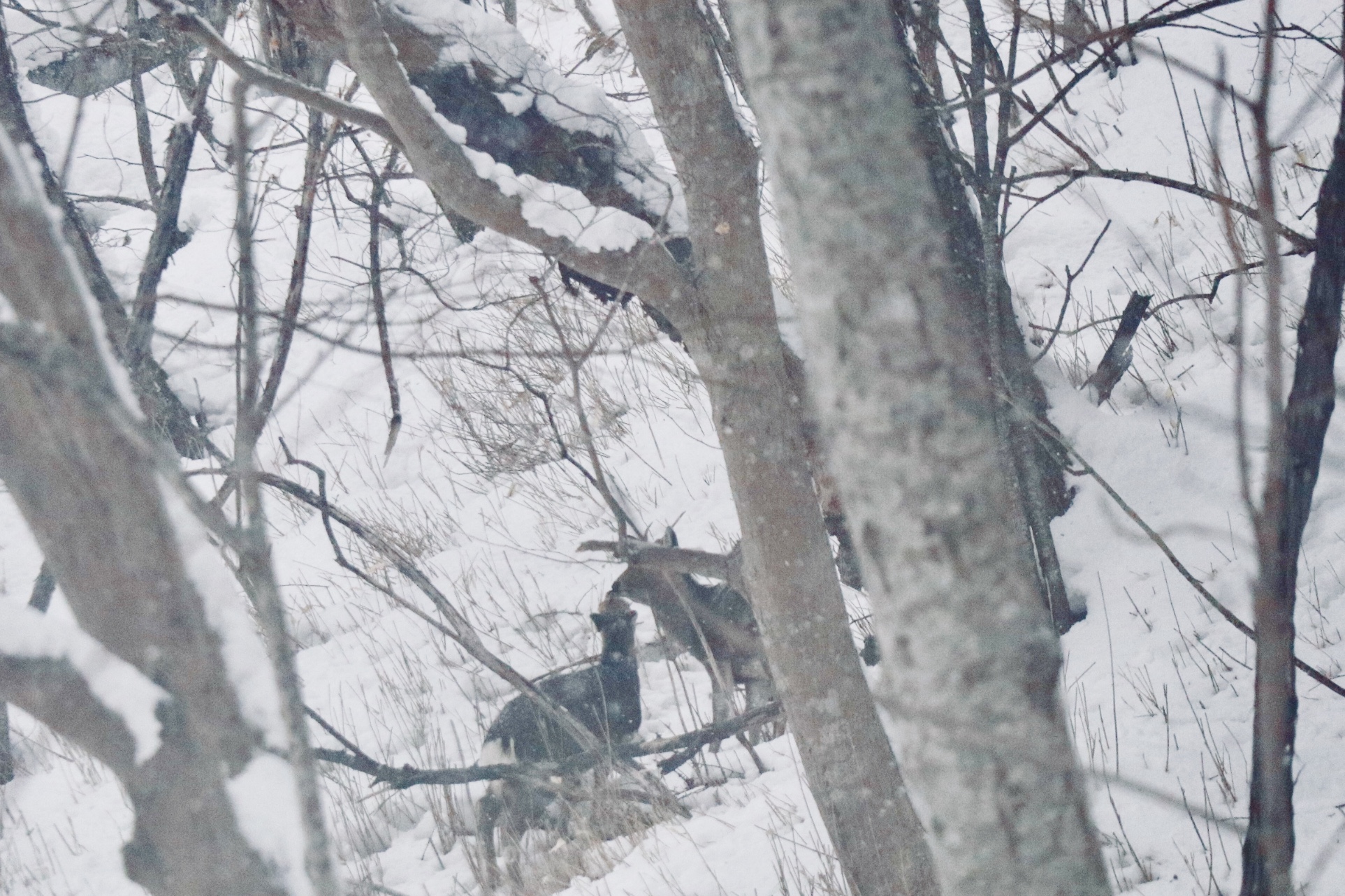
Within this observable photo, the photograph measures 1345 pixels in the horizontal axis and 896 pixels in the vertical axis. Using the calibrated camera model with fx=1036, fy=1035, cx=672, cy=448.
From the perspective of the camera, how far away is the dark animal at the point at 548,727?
3490 mm

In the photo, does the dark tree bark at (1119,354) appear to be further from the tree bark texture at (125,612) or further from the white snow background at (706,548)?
the tree bark texture at (125,612)

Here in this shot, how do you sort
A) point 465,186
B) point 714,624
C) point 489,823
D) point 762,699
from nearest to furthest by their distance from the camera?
point 465,186
point 489,823
point 714,624
point 762,699

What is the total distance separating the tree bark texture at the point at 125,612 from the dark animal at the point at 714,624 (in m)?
2.50

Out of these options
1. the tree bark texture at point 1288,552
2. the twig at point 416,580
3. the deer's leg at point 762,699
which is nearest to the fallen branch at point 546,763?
the twig at point 416,580

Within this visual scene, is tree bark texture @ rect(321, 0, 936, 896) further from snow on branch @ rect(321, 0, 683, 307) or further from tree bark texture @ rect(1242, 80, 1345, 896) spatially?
tree bark texture @ rect(1242, 80, 1345, 896)

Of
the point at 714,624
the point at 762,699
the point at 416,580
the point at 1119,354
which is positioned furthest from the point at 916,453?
the point at 1119,354

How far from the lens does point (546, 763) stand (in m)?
2.69

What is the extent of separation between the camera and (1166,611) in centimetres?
321

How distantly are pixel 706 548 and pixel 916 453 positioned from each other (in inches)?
179

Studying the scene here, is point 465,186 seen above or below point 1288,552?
above

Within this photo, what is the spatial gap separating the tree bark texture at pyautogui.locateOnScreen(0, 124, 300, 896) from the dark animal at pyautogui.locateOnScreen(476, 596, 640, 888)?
2.38 metres

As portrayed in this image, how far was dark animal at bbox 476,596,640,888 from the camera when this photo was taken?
137 inches

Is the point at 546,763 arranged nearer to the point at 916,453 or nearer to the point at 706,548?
the point at 916,453

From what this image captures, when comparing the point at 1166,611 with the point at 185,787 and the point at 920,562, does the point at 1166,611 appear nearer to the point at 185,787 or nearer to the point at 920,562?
the point at 920,562
